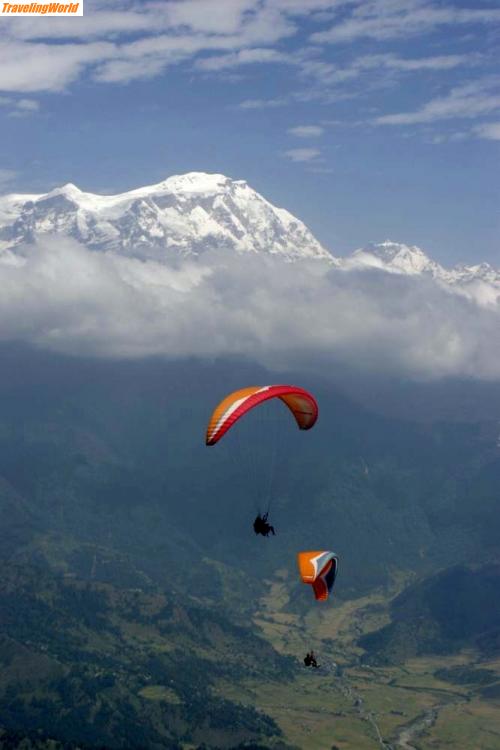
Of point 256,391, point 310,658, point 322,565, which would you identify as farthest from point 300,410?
point 310,658

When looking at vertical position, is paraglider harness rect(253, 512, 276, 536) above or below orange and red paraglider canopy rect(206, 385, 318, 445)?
below

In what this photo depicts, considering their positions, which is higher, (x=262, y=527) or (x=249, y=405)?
(x=249, y=405)

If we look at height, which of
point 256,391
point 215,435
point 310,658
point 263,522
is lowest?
point 310,658

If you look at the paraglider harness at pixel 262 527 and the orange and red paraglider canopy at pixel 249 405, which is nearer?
the paraglider harness at pixel 262 527

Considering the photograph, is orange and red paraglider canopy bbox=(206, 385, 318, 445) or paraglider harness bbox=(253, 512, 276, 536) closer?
paraglider harness bbox=(253, 512, 276, 536)

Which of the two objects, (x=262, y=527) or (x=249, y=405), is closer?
(x=262, y=527)

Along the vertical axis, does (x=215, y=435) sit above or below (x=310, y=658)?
above

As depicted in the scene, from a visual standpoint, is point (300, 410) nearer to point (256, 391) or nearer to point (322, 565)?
point (256, 391)

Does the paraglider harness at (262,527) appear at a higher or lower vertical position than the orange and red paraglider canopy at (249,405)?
lower
